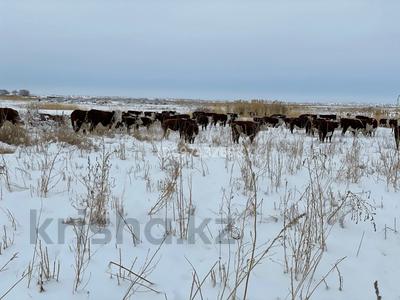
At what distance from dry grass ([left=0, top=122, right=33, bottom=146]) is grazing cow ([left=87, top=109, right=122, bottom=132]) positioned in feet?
10.4

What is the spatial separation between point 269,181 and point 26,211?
2.85 meters

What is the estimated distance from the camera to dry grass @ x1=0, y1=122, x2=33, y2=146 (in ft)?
25.0

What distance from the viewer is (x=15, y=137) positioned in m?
7.93

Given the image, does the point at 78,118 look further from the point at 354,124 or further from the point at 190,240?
the point at 190,240

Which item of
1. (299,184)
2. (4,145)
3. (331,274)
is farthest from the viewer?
(4,145)

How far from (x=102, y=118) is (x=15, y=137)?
4.28 metres

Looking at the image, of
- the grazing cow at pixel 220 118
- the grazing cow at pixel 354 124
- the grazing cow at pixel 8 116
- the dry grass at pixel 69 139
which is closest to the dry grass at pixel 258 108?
the grazing cow at pixel 220 118

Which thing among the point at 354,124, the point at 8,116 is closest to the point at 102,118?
the point at 8,116

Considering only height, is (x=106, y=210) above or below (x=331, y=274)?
above

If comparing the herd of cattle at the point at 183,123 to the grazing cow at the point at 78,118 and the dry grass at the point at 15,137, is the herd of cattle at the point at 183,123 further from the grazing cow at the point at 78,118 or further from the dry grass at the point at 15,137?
the dry grass at the point at 15,137

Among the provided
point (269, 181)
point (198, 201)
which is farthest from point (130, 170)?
point (269, 181)

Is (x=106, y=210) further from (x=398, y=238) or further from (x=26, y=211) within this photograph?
(x=398, y=238)

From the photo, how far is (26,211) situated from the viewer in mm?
3613

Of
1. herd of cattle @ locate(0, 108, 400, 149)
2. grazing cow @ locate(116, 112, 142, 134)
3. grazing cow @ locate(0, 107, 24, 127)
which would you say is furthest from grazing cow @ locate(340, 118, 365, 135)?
grazing cow @ locate(0, 107, 24, 127)
